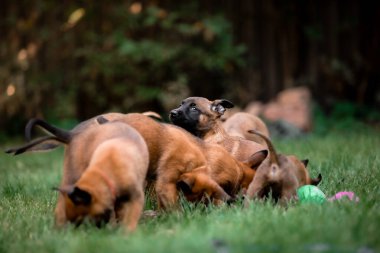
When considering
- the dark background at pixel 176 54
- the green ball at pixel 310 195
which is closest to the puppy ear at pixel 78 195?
the green ball at pixel 310 195

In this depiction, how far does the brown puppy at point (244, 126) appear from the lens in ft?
23.2

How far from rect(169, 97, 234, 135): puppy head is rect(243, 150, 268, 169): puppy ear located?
1.07 metres

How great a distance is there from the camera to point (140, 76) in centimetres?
1241

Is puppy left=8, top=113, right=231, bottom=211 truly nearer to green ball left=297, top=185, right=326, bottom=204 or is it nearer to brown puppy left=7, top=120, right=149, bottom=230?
brown puppy left=7, top=120, right=149, bottom=230

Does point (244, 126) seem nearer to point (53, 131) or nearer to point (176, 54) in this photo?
point (53, 131)

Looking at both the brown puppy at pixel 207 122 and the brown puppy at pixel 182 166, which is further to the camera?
the brown puppy at pixel 207 122

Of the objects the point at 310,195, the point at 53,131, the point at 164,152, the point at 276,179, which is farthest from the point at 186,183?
the point at 53,131

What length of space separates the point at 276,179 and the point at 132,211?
4.20 ft

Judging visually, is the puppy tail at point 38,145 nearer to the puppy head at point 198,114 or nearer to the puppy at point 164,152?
the puppy at point 164,152

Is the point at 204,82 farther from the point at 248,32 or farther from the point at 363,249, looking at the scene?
the point at 363,249

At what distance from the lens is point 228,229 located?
3596 mm

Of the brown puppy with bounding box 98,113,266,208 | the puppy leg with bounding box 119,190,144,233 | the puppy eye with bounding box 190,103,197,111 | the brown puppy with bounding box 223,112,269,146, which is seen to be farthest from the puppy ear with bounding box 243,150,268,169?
the puppy leg with bounding box 119,190,144,233

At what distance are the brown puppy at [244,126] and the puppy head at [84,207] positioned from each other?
132 inches

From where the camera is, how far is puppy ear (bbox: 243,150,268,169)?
5414mm
